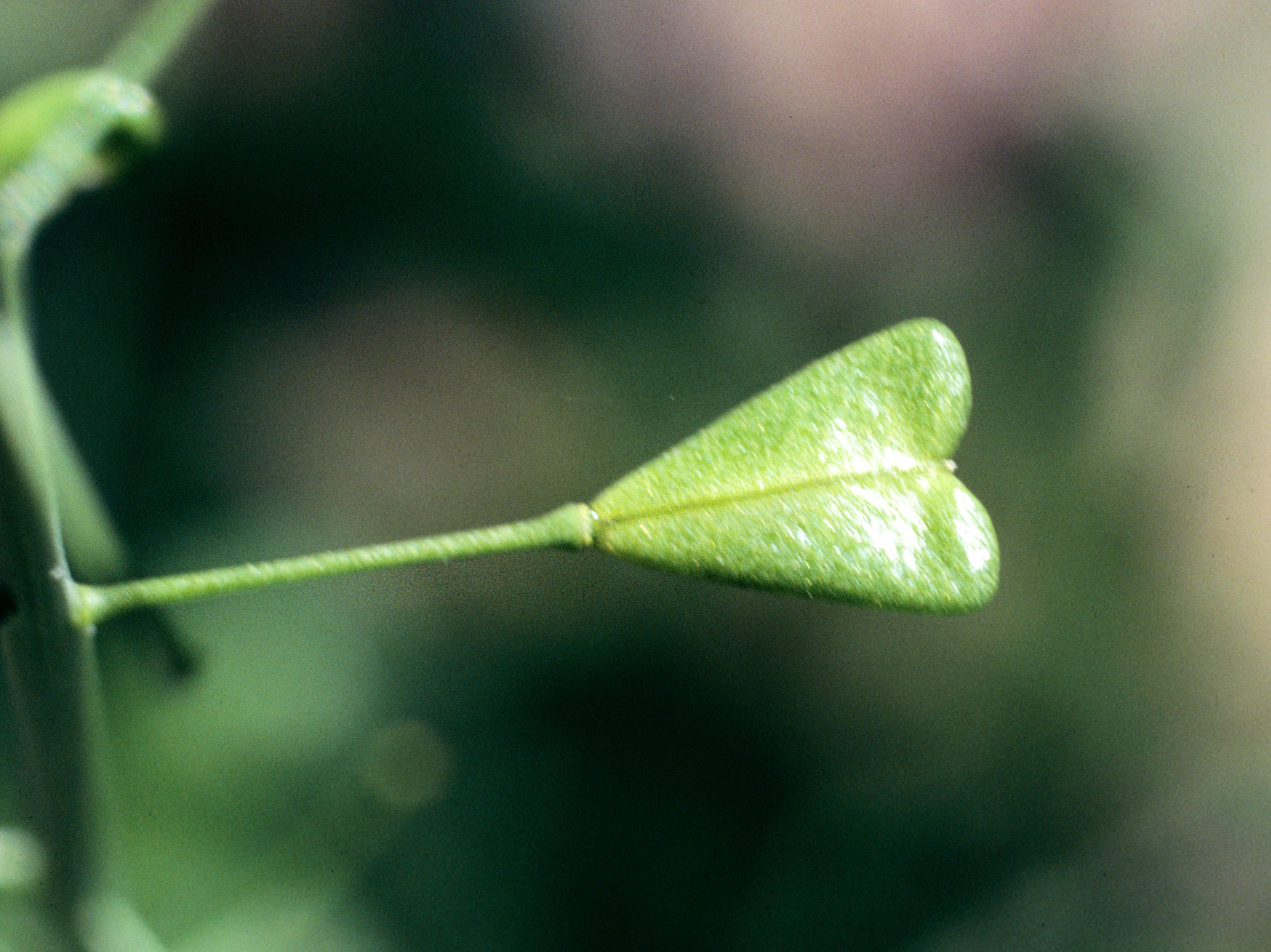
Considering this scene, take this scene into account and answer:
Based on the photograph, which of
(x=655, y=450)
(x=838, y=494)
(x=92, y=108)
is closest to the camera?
(x=92, y=108)

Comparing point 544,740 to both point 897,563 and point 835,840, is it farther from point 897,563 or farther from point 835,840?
point 897,563


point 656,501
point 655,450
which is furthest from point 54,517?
point 655,450

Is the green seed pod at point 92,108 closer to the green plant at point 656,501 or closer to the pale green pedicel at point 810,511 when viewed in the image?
the green plant at point 656,501

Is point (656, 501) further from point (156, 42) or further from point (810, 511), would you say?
point (156, 42)

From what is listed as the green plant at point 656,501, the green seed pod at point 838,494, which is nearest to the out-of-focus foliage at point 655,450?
the green plant at point 656,501

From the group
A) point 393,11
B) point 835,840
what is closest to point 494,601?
point 835,840

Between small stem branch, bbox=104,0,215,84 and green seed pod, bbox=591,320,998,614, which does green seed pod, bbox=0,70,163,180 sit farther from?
green seed pod, bbox=591,320,998,614

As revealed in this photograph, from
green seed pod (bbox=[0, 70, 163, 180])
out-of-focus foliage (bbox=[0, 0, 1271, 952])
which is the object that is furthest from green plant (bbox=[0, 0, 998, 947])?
out-of-focus foliage (bbox=[0, 0, 1271, 952])
